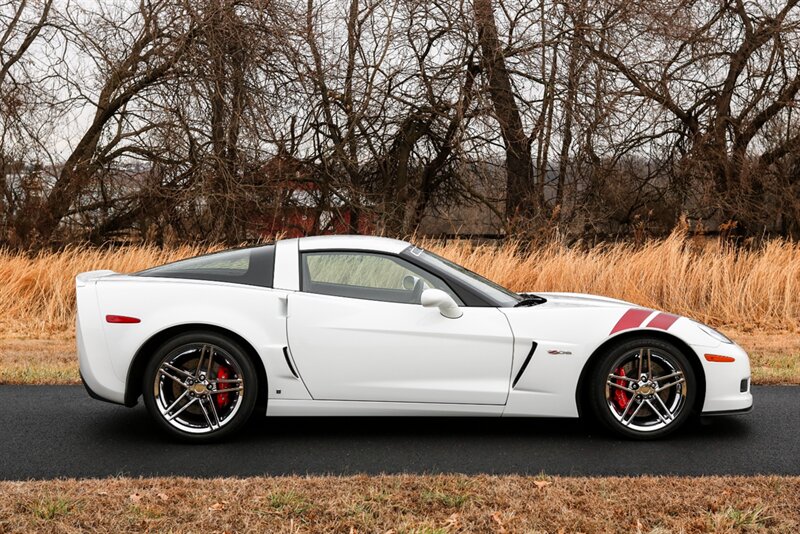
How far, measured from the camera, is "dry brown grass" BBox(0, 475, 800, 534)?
168 inches

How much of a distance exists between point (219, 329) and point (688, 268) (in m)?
9.49

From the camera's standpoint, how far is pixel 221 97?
54.9 ft

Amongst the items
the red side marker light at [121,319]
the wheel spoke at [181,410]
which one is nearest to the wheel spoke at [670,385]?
the wheel spoke at [181,410]

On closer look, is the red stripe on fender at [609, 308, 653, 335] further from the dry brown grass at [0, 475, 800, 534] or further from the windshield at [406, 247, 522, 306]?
the dry brown grass at [0, 475, 800, 534]

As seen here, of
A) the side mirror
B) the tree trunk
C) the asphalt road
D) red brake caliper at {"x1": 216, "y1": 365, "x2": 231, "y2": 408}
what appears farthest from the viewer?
the tree trunk

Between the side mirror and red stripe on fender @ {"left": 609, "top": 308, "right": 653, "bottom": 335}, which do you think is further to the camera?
red stripe on fender @ {"left": 609, "top": 308, "right": 653, "bottom": 335}

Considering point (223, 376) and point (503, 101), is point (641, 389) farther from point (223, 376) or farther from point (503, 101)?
point (503, 101)

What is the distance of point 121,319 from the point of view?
6.03 metres

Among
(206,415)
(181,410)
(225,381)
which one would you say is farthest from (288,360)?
(181,410)

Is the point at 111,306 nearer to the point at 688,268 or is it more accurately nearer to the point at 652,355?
the point at 652,355

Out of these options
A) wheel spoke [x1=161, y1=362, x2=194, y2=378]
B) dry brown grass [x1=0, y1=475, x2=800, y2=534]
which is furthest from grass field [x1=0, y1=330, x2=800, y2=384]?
dry brown grass [x1=0, y1=475, x2=800, y2=534]

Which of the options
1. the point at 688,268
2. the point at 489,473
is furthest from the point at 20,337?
the point at 688,268

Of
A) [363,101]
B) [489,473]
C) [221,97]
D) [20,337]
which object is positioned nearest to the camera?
[489,473]

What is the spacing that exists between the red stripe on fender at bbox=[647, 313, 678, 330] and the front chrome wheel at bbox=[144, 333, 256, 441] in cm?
264
